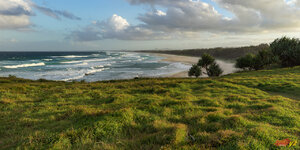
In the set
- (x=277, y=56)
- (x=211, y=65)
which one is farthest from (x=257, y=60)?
(x=211, y=65)

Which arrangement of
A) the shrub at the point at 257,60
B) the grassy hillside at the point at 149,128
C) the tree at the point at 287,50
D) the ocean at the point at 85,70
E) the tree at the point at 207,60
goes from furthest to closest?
the ocean at the point at 85,70, the shrub at the point at 257,60, the tree at the point at 287,50, the tree at the point at 207,60, the grassy hillside at the point at 149,128

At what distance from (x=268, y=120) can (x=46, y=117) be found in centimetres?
979

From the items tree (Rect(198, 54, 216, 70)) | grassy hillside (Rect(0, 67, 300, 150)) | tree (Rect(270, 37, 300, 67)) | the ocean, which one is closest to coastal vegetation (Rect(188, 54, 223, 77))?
tree (Rect(198, 54, 216, 70))

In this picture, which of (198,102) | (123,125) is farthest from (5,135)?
(198,102)

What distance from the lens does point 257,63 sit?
41.5 metres

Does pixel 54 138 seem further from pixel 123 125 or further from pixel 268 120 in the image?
pixel 268 120

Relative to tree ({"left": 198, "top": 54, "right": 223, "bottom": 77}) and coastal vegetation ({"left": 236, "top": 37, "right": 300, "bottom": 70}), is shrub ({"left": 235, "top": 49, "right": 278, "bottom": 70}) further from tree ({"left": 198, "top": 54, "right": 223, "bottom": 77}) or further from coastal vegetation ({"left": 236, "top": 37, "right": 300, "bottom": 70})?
tree ({"left": 198, "top": 54, "right": 223, "bottom": 77})

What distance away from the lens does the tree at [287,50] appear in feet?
130

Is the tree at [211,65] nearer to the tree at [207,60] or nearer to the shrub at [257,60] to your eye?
the tree at [207,60]

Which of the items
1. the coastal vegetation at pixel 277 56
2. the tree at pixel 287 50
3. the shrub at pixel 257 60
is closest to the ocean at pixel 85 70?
the shrub at pixel 257 60

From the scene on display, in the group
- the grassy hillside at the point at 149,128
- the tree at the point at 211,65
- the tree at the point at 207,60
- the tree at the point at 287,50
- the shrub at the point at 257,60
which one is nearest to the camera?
the grassy hillside at the point at 149,128

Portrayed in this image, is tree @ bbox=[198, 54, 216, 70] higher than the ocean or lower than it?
higher

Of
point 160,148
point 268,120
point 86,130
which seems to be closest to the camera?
point 160,148

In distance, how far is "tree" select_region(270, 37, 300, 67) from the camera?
39531 mm
